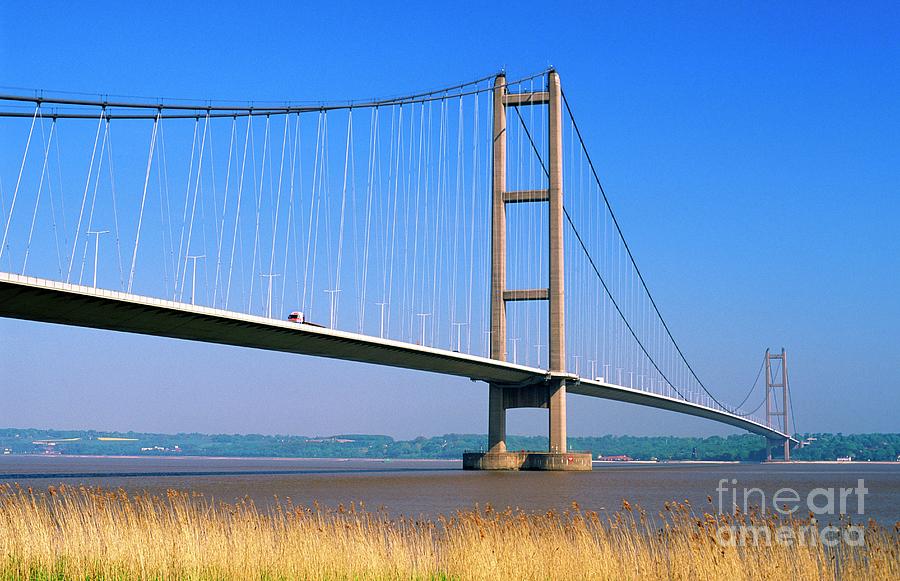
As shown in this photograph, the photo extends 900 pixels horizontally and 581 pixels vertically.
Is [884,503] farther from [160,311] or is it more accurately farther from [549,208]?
[549,208]

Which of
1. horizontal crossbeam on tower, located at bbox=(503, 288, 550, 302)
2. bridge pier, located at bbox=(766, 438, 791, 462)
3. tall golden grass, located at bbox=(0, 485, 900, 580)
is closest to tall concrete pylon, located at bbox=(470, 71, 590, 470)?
horizontal crossbeam on tower, located at bbox=(503, 288, 550, 302)

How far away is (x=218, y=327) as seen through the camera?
44500 millimetres

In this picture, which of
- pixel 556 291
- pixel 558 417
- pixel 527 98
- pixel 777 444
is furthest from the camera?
pixel 777 444

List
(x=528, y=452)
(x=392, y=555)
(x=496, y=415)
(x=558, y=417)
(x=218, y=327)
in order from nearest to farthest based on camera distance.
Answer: (x=392, y=555), (x=218, y=327), (x=558, y=417), (x=528, y=452), (x=496, y=415)

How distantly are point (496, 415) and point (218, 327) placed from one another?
2702 centimetres

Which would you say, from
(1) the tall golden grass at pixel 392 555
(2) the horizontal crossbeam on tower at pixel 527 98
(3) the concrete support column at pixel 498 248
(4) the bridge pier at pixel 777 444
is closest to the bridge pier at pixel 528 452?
(3) the concrete support column at pixel 498 248

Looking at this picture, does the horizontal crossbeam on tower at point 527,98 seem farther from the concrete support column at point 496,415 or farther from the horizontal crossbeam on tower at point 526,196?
the concrete support column at point 496,415

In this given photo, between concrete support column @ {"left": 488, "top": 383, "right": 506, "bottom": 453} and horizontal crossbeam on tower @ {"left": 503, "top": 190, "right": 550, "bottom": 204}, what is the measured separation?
1087 centimetres

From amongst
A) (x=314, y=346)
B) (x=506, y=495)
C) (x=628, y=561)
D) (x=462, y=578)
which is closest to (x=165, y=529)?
(x=462, y=578)

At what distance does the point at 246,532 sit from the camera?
1366cm

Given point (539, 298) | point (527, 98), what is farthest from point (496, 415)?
point (527, 98)

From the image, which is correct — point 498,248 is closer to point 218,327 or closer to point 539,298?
point 539,298

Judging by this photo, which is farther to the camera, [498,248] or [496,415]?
[496,415]

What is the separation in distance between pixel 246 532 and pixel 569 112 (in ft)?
219
